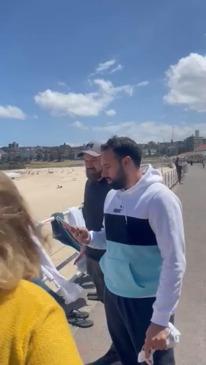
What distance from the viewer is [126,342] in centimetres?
284

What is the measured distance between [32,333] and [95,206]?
3.64 metres

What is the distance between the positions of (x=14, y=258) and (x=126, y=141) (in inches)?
65.6

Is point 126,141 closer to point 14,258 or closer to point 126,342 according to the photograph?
point 126,342

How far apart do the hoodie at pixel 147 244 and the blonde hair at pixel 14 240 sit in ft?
3.99

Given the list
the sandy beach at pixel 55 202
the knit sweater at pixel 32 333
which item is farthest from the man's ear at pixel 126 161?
the knit sweater at pixel 32 333

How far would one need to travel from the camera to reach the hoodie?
94.1 inches

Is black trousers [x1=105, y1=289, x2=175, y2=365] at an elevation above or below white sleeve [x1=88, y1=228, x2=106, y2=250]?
below

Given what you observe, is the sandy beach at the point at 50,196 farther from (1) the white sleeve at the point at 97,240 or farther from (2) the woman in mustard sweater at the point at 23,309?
(1) the white sleeve at the point at 97,240

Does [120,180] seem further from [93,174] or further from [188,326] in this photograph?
[188,326]

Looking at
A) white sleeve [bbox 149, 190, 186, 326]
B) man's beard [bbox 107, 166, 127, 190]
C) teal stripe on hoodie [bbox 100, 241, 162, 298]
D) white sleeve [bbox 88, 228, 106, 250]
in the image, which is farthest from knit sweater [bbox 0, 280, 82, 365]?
white sleeve [bbox 88, 228, 106, 250]

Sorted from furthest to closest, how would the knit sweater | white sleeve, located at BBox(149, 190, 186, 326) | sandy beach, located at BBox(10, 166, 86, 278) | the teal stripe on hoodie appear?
the teal stripe on hoodie, white sleeve, located at BBox(149, 190, 186, 326), sandy beach, located at BBox(10, 166, 86, 278), the knit sweater

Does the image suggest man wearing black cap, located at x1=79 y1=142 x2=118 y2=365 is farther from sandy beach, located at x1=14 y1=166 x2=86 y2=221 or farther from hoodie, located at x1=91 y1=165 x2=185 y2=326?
hoodie, located at x1=91 y1=165 x2=185 y2=326

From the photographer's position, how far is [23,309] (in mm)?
1090

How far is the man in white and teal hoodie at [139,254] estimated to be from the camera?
239 centimetres
